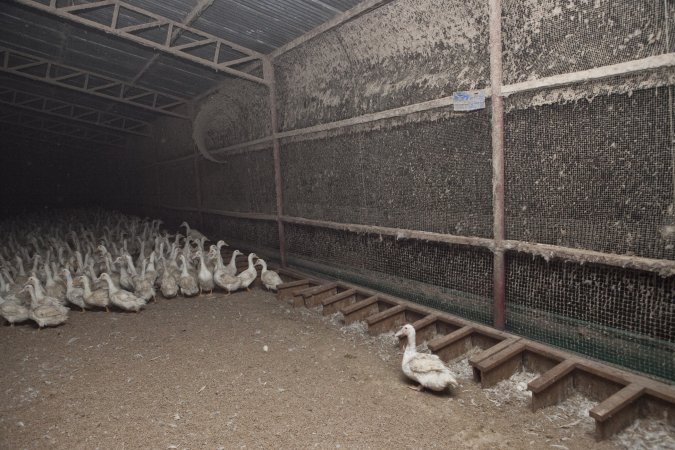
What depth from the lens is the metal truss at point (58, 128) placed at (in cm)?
1620

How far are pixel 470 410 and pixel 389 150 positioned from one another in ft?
11.1

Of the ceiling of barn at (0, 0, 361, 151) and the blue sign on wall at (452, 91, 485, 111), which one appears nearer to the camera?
the blue sign on wall at (452, 91, 485, 111)

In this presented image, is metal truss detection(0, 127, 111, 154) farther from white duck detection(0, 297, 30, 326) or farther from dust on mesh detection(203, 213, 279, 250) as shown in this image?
white duck detection(0, 297, 30, 326)

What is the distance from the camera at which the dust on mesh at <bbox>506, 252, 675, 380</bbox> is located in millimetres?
3260

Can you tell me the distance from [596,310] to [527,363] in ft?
2.70

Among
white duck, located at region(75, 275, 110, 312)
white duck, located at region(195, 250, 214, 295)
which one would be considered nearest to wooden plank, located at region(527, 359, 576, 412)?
white duck, located at region(195, 250, 214, 295)

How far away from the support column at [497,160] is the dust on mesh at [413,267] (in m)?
0.20

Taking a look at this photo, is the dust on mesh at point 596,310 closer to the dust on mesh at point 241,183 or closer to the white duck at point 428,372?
the white duck at point 428,372

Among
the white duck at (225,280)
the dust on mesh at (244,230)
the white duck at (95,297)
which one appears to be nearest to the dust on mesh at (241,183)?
the dust on mesh at (244,230)

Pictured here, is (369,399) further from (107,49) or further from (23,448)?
(107,49)

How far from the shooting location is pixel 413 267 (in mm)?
5391

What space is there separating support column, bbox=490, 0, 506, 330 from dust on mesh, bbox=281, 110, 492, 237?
0.42 ft

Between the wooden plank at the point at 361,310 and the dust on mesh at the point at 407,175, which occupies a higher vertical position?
the dust on mesh at the point at 407,175

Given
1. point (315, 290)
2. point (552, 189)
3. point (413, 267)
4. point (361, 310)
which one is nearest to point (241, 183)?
point (315, 290)
